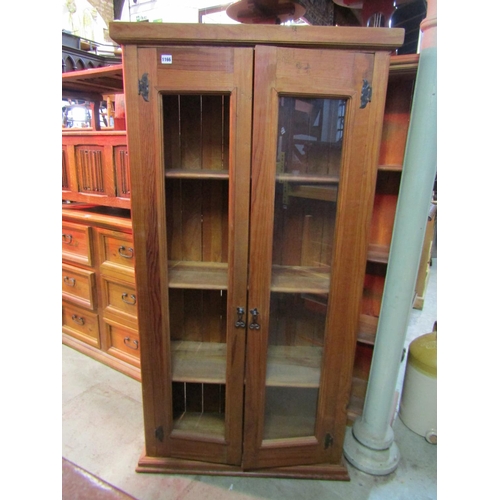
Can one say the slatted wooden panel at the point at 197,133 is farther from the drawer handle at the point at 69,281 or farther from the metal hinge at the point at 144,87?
the drawer handle at the point at 69,281

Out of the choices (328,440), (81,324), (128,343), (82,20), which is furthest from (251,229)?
(82,20)

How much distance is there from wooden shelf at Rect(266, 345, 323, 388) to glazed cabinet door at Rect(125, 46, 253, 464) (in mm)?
154

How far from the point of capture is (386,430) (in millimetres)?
1569

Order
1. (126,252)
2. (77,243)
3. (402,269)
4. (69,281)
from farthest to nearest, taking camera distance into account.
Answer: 1. (69,281)
2. (77,243)
3. (126,252)
4. (402,269)

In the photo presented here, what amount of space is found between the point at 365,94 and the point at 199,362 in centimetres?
121

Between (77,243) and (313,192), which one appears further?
(77,243)

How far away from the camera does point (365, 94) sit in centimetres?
108

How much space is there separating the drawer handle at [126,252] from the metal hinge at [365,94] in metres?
1.37

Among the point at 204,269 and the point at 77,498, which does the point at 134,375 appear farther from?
the point at 204,269

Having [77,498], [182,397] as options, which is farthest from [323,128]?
[77,498]

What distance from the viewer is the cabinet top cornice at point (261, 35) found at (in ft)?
3.34

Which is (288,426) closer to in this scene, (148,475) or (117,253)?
(148,475)

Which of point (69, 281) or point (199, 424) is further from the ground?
point (69, 281)

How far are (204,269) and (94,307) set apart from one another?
109cm
